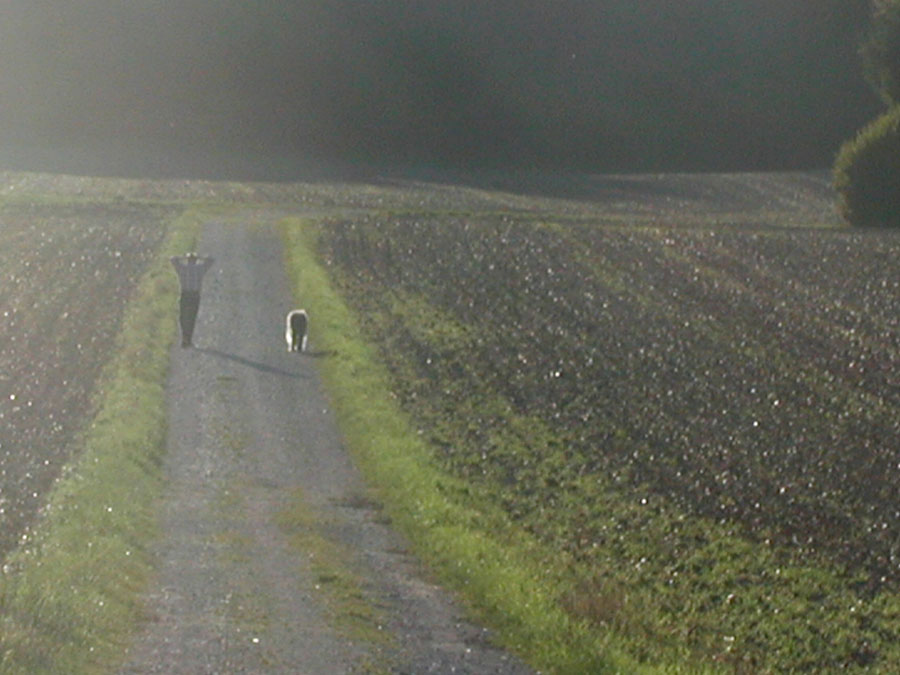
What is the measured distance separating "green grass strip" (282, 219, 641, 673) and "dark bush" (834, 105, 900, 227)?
84.6 ft

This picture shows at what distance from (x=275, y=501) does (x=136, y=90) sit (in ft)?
210

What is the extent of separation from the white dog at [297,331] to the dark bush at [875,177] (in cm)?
2641

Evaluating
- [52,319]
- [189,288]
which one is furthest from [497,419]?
[52,319]

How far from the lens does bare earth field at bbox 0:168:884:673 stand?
1146 cm

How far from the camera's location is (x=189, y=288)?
23219 mm

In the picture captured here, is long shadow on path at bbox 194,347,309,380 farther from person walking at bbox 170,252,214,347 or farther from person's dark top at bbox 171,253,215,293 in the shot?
person's dark top at bbox 171,253,215,293

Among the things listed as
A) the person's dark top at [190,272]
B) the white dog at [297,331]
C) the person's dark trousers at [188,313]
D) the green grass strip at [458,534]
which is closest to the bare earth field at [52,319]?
the person's dark trousers at [188,313]

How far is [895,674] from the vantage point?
10.9m

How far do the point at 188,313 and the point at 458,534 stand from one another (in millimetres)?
10703

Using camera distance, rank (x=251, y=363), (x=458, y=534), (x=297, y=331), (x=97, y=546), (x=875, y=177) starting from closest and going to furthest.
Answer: (x=97, y=546) < (x=458, y=534) < (x=251, y=363) < (x=297, y=331) < (x=875, y=177)

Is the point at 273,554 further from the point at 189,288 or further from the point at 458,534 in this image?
the point at 189,288

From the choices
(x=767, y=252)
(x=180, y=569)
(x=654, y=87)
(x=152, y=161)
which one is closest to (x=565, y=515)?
(x=180, y=569)

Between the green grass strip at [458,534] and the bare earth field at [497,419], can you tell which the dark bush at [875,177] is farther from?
the green grass strip at [458,534]

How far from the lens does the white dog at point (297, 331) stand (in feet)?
76.8
